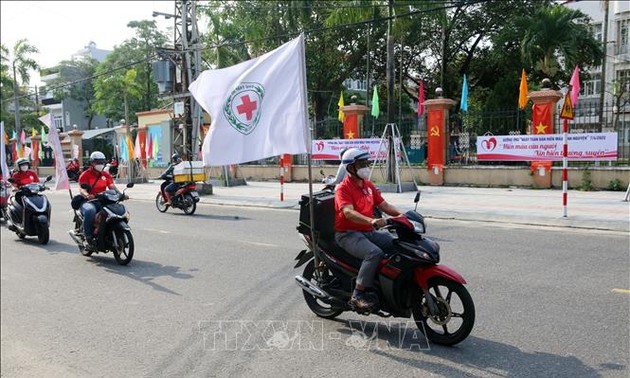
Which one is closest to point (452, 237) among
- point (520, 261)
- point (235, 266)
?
point (520, 261)

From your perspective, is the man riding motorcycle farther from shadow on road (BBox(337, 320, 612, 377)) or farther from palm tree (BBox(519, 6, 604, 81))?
palm tree (BBox(519, 6, 604, 81))

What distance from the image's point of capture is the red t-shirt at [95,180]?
27.8 feet

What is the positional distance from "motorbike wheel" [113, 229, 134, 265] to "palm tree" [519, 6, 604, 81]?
81.2 ft

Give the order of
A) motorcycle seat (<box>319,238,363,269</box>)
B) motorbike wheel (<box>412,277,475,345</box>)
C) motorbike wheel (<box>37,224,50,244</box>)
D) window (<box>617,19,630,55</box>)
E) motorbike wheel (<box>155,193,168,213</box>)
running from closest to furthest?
motorbike wheel (<box>412,277,475,345</box>) → motorcycle seat (<box>319,238,363,269</box>) → motorbike wheel (<box>37,224,50,244</box>) → motorbike wheel (<box>155,193,168,213</box>) → window (<box>617,19,630,55</box>)

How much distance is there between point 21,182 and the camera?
421 inches

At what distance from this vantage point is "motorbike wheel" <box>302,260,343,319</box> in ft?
17.6

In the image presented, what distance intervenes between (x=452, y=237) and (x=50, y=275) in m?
6.51

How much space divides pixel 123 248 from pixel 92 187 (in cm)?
111

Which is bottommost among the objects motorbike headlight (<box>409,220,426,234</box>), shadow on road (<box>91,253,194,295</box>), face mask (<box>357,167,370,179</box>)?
shadow on road (<box>91,253,194,295</box>)

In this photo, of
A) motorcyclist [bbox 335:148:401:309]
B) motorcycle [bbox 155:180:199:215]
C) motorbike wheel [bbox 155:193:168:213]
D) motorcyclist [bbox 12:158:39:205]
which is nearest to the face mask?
motorcyclist [bbox 335:148:401:309]

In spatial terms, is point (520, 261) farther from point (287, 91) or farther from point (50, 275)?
point (50, 275)

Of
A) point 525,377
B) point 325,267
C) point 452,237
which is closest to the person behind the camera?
point 525,377

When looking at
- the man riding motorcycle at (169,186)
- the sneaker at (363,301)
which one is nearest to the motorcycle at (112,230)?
the sneaker at (363,301)

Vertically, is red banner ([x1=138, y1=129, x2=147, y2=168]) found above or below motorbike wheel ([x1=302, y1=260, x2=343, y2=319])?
above
